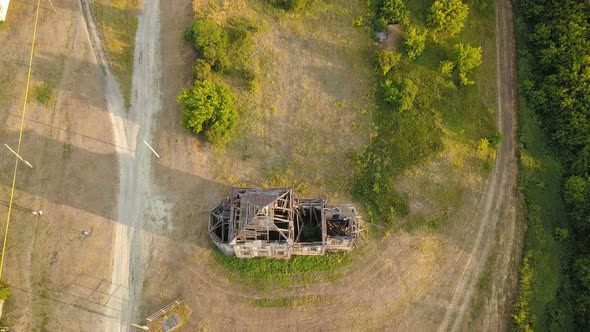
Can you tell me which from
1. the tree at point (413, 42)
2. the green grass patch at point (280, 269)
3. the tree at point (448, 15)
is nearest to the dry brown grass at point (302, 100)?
the tree at point (413, 42)

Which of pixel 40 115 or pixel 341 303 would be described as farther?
pixel 40 115

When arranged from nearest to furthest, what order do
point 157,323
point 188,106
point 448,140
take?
point 157,323 < point 188,106 < point 448,140

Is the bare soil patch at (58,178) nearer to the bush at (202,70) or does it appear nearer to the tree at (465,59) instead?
the bush at (202,70)

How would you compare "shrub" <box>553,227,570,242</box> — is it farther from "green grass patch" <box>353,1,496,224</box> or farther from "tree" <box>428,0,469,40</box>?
"tree" <box>428,0,469,40</box>

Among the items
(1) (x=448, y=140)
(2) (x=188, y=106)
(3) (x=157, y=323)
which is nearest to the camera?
(3) (x=157, y=323)

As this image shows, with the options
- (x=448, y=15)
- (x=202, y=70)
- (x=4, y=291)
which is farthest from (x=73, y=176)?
(x=448, y=15)

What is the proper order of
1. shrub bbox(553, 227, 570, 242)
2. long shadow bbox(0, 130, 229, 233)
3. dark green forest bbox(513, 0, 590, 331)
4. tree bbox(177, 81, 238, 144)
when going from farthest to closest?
shrub bbox(553, 227, 570, 242) < long shadow bbox(0, 130, 229, 233) < tree bbox(177, 81, 238, 144) < dark green forest bbox(513, 0, 590, 331)

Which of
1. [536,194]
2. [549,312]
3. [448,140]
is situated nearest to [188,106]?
[448,140]

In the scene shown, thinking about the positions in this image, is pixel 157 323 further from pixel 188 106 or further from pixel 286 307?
pixel 188 106

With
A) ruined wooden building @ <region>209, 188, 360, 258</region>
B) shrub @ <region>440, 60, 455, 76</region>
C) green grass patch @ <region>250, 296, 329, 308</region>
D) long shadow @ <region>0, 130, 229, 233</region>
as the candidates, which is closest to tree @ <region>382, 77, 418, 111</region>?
shrub @ <region>440, 60, 455, 76</region>
